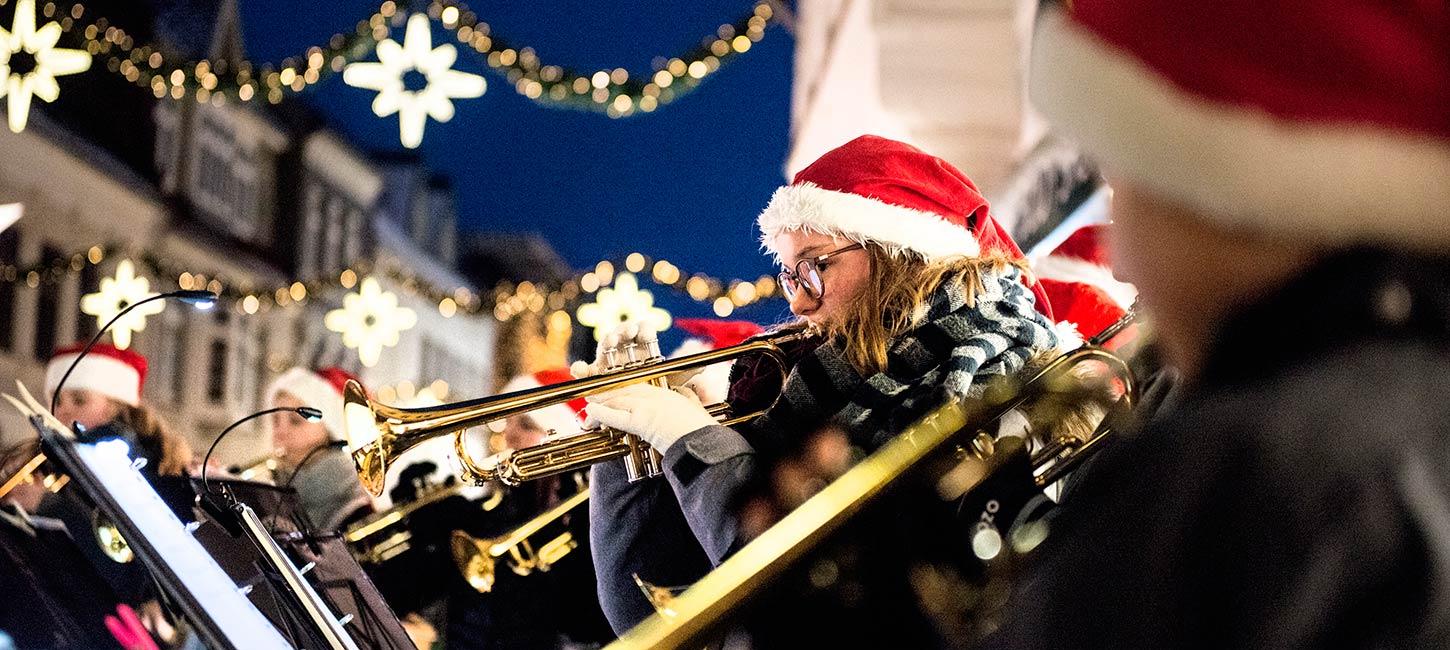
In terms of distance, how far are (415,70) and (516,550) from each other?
3.43 metres

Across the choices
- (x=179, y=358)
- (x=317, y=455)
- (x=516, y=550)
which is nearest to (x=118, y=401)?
(x=317, y=455)

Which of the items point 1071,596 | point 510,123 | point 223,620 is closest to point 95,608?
point 223,620

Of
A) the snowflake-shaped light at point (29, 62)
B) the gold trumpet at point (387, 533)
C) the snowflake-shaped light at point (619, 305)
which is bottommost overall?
the gold trumpet at point (387, 533)

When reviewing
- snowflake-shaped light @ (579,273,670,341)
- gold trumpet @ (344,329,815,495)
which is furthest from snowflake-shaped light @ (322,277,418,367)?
gold trumpet @ (344,329,815,495)

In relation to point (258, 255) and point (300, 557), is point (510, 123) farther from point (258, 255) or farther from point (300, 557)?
point (300, 557)

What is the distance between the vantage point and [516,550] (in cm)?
466

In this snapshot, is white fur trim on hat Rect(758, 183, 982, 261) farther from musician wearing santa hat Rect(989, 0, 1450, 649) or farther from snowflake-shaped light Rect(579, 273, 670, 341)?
snowflake-shaped light Rect(579, 273, 670, 341)

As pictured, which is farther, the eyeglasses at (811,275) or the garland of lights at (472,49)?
the garland of lights at (472,49)

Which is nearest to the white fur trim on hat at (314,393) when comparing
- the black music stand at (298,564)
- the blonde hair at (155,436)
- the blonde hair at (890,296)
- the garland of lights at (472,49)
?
the blonde hair at (155,436)

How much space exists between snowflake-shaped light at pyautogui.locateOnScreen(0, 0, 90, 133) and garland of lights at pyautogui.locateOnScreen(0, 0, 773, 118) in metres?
0.45

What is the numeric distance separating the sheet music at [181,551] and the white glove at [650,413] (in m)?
0.88

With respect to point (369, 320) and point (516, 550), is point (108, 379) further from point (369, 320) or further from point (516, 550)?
point (369, 320)

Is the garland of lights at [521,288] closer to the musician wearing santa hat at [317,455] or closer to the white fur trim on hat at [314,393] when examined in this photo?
the white fur trim on hat at [314,393]

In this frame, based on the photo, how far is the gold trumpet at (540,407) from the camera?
9.41ft
